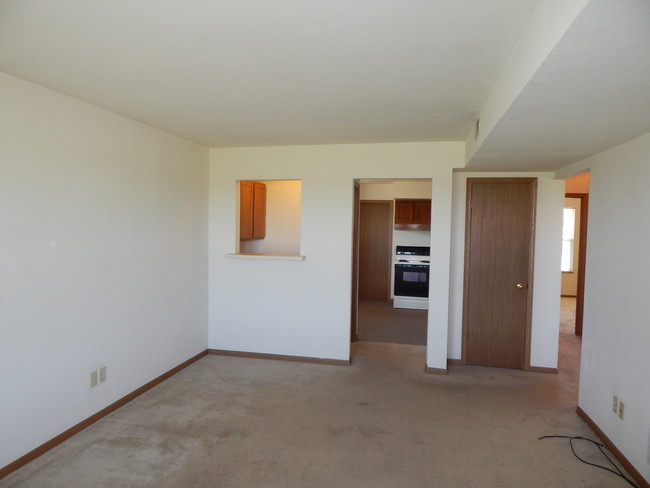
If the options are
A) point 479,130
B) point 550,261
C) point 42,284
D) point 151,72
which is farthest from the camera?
point 550,261

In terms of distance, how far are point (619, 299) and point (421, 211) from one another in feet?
15.9

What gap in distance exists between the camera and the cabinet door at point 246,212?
17.9 feet

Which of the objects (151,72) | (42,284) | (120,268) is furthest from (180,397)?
(151,72)

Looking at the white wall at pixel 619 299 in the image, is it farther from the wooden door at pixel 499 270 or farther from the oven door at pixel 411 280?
the oven door at pixel 411 280

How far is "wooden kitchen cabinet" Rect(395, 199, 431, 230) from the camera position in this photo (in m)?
7.48

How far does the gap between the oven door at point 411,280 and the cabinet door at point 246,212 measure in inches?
118

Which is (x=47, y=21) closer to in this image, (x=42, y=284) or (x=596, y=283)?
(x=42, y=284)

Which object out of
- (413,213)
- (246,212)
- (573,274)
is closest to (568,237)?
(573,274)

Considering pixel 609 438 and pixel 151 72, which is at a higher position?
pixel 151 72

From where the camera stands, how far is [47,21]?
69.9 inches

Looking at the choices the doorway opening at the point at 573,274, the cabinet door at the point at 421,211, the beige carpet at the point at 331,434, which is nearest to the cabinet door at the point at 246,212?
the beige carpet at the point at 331,434

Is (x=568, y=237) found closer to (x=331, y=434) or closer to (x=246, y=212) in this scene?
(x=246, y=212)

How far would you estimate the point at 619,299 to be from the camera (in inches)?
109

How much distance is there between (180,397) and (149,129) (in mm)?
2325
